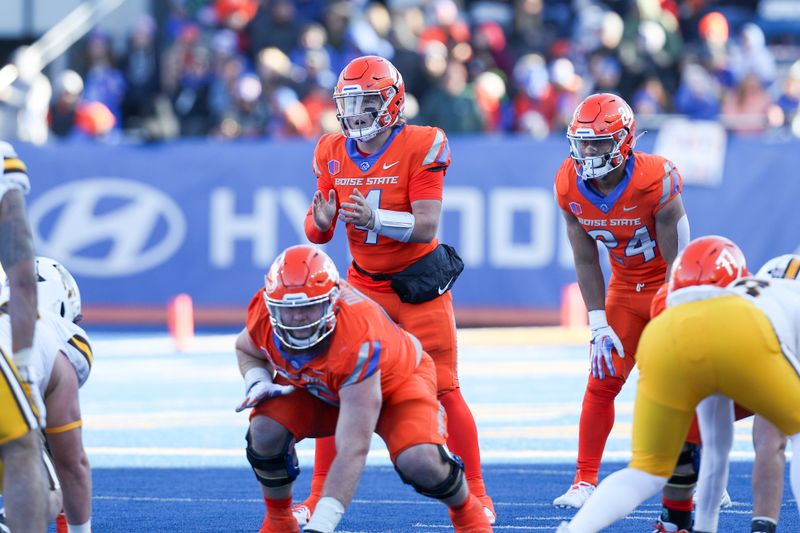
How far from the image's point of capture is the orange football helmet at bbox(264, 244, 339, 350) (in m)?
5.35

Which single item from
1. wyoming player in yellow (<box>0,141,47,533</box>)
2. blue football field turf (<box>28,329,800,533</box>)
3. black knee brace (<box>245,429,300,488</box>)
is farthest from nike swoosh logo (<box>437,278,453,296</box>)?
wyoming player in yellow (<box>0,141,47,533</box>)

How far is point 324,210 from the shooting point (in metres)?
6.47

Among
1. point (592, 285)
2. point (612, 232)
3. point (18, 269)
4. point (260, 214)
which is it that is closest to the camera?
point (18, 269)

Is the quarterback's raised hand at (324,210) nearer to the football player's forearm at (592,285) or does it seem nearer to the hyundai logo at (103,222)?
the football player's forearm at (592,285)

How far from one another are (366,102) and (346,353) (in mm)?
1586

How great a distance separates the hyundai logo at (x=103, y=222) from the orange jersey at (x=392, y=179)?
799 centimetres

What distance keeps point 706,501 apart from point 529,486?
204 centimetres

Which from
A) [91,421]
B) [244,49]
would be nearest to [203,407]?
[91,421]

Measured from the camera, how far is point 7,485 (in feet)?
16.2

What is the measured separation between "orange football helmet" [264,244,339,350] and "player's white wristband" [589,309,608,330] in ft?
6.44

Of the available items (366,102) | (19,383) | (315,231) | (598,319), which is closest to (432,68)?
(598,319)

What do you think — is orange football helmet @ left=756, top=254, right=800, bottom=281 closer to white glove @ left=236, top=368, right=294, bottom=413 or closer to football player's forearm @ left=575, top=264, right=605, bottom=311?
football player's forearm @ left=575, top=264, right=605, bottom=311

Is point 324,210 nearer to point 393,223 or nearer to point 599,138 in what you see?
point 393,223

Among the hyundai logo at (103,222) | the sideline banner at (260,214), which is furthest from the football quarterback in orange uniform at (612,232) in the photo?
the hyundai logo at (103,222)
